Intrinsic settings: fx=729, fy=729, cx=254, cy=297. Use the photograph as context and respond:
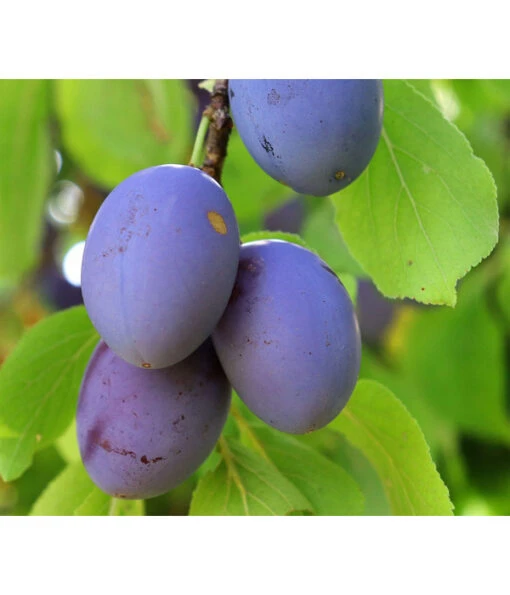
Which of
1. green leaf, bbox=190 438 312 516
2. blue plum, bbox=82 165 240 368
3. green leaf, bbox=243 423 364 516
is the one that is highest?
blue plum, bbox=82 165 240 368

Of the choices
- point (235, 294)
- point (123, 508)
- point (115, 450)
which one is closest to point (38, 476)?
point (123, 508)

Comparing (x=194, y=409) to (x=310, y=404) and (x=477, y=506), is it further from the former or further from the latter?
(x=477, y=506)

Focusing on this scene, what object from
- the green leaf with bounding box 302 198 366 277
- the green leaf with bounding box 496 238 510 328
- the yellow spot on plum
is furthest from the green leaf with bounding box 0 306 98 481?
the green leaf with bounding box 496 238 510 328

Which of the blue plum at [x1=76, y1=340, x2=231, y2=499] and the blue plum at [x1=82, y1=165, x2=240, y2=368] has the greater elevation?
the blue plum at [x1=82, y1=165, x2=240, y2=368]

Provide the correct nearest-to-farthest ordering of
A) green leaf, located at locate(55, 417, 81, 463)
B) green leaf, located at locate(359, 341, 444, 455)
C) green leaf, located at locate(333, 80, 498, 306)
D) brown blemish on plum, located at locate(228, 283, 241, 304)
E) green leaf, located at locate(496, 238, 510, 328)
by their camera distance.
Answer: brown blemish on plum, located at locate(228, 283, 241, 304)
green leaf, located at locate(333, 80, 498, 306)
green leaf, located at locate(55, 417, 81, 463)
green leaf, located at locate(359, 341, 444, 455)
green leaf, located at locate(496, 238, 510, 328)

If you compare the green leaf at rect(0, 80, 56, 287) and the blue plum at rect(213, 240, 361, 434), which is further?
the green leaf at rect(0, 80, 56, 287)

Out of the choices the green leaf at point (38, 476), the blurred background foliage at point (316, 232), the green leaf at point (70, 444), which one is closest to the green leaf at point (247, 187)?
the blurred background foliage at point (316, 232)

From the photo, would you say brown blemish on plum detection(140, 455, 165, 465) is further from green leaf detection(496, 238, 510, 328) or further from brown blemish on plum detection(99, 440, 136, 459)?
green leaf detection(496, 238, 510, 328)

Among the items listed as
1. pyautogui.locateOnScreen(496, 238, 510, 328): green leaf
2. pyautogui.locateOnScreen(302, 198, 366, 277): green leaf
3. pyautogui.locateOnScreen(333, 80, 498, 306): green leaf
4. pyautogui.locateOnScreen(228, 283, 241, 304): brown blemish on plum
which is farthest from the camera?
pyautogui.locateOnScreen(496, 238, 510, 328): green leaf
